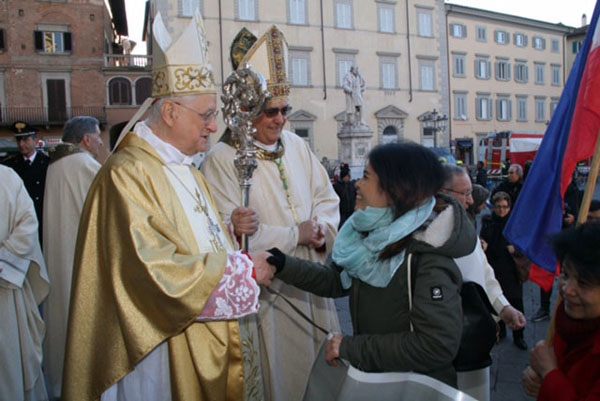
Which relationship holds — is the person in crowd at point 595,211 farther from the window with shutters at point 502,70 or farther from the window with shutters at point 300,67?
the window with shutters at point 502,70

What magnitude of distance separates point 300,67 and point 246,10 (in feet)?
14.5

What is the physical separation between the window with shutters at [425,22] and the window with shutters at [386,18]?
196 centimetres

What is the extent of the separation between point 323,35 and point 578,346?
104 feet

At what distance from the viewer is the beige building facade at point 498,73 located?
3694 cm

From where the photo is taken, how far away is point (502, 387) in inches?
154

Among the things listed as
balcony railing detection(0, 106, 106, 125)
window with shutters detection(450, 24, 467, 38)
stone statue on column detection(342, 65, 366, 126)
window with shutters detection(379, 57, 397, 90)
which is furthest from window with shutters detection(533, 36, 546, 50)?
balcony railing detection(0, 106, 106, 125)

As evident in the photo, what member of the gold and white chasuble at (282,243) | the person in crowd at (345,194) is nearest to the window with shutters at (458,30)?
the person in crowd at (345,194)

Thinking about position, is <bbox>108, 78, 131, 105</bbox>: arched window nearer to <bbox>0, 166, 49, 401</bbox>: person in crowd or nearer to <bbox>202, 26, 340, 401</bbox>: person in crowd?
<bbox>0, 166, 49, 401</bbox>: person in crowd

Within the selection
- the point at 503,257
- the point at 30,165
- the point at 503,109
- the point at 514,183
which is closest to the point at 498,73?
the point at 503,109

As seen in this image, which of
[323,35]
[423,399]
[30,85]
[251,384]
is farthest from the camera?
[323,35]

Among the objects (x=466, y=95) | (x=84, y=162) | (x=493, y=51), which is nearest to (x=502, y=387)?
(x=84, y=162)

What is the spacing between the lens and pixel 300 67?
1223 inches

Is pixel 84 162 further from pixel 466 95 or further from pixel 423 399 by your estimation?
pixel 466 95

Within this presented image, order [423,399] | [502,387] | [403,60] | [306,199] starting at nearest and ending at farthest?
[423,399] → [306,199] → [502,387] → [403,60]
